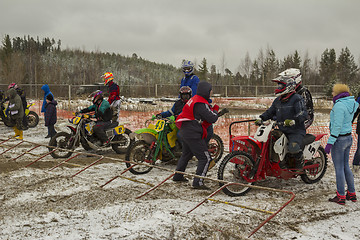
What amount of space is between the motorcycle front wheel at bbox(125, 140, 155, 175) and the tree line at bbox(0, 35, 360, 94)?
113ft

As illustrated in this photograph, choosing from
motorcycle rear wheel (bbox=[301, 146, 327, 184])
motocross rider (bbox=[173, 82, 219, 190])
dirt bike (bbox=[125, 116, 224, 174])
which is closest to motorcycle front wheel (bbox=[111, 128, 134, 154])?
dirt bike (bbox=[125, 116, 224, 174])

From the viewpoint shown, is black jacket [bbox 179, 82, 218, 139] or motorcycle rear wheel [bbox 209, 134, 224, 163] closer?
black jacket [bbox 179, 82, 218, 139]

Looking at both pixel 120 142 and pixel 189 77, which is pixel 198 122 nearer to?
pixel 189 77

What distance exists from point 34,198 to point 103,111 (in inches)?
141

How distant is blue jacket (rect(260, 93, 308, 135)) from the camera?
5.38 metres

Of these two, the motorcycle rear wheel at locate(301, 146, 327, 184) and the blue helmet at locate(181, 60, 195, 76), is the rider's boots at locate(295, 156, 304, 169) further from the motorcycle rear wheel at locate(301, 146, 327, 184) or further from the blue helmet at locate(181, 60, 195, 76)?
the blue helmet at locate(181, 60, 195, 76)

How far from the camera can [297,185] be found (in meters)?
5.91

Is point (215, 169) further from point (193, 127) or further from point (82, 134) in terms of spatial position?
point (82, 134)

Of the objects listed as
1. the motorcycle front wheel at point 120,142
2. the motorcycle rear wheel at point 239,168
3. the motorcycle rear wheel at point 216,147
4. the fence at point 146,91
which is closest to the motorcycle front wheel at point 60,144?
the motorcycle front wheel at point 120,142

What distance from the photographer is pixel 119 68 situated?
226 ft

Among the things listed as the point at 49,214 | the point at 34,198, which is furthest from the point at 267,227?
the point at 34,198

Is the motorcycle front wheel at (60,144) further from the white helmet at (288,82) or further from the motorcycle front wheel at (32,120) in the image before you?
the motorcycle front wheel at (32,120)

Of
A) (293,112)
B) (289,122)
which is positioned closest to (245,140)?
(289,122)

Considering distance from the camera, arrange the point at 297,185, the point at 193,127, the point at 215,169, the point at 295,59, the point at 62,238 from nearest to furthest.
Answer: the point at 62,238 < the point at 193,127 < the point at 297,185 < the point at 215,169 < the point at 295,59
